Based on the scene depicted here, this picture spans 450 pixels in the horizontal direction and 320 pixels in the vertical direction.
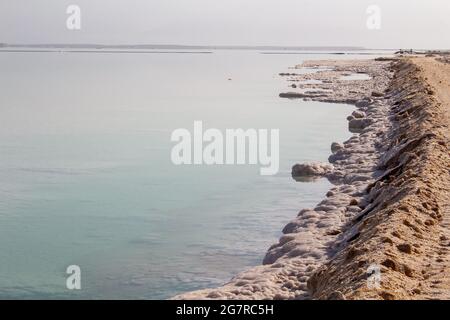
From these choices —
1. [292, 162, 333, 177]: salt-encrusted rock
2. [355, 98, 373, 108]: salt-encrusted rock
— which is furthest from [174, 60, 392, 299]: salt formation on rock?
[355, 98, 373, 108]: salt-encrusted rock

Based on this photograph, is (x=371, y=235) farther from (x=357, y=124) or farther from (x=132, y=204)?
(x=357, y=124)

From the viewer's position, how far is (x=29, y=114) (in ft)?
101

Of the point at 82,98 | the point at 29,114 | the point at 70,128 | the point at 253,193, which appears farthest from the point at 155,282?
the point at 82,98

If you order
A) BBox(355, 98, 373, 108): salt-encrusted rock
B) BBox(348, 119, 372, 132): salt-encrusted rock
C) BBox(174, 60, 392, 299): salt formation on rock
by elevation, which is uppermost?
BBox(355, 98, 373, 108): salt-encrusted rock

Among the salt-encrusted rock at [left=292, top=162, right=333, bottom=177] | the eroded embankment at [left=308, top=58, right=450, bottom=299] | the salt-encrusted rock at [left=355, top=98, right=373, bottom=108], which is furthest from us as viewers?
the salt-encrusted rock at [left=355, top=98, right=373, bottom=108]

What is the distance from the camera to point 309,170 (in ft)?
54.6

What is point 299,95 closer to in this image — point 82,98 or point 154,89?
point 154,89

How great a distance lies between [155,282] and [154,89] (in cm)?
3817

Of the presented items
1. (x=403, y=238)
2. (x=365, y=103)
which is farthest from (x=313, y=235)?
(x=365, y=103)

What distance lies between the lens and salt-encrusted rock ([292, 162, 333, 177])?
16656mm

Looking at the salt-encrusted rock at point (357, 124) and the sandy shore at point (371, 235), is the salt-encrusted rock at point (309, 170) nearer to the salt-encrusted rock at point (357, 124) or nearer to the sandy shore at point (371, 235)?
the sandy shore at point (371, 235)

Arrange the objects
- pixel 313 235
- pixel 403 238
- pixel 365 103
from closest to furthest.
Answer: pixel 403 238 → pixel 313 235 → pixel 365 103

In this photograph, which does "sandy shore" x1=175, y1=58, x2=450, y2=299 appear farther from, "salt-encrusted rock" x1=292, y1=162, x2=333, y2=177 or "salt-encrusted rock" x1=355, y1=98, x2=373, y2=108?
"salt-encrusted rock" x1=355, y1=98, x2=373, y2=108

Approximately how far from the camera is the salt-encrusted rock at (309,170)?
54.6ft
